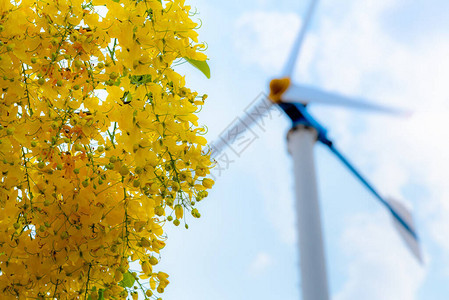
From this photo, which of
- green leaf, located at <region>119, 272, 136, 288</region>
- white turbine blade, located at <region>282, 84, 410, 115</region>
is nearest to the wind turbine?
white turbine blade, located at <region>282, 84, 410, 115</region>

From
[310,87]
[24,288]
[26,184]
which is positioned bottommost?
[24,288]

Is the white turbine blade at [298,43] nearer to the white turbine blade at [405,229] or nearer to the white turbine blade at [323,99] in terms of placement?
the white turbine blade at [323,99]

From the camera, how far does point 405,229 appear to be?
612cm

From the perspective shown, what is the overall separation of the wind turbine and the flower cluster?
3442 mm

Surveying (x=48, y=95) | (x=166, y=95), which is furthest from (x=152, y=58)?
(x=48, y=95)

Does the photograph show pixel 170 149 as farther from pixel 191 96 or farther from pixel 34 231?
pixel 34 231

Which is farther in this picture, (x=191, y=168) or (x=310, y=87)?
(x=310, y=87)

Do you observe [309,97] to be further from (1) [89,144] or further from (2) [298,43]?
(1) [89,144]

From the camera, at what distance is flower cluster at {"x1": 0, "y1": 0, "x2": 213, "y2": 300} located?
935mm

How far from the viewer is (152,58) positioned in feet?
3.31

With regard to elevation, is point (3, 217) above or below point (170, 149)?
below

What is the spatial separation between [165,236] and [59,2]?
19.3 inches

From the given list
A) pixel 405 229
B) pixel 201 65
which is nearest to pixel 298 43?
pixel 405 229

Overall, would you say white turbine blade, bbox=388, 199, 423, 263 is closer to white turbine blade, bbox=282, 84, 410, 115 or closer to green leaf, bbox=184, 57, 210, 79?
white turbine blade, bbox=282, 84, 410, 115
